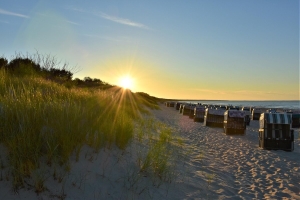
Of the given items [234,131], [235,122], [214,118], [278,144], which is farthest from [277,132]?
[214,118]

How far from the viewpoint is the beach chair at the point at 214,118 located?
1583 cm

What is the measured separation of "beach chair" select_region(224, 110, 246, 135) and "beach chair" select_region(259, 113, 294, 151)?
3.53 meters

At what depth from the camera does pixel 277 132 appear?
30.2ft

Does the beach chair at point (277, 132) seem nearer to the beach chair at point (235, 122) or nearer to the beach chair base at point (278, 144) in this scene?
the beach chair base at point (278, 144)

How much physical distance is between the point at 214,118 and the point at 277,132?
6.98 metres

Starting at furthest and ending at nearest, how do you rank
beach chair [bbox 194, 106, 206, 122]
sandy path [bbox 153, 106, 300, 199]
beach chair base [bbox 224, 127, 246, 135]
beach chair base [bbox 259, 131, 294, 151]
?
beach chair [bbox 194, 106, 206, 122] → beach chair base [bbox 224, 127, 246, 135] → beach chair base [bbox 259, 131, 294, 151] → sandy path [bbox 153, 106, 300, 199]

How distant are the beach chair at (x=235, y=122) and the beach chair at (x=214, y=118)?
261 cm

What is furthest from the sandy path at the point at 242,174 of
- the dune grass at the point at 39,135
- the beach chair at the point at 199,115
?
the beach chair at the point at 199,115

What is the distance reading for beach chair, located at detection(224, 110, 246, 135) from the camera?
1288 centimetres

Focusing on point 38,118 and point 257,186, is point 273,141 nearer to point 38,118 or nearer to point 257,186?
point 257,186

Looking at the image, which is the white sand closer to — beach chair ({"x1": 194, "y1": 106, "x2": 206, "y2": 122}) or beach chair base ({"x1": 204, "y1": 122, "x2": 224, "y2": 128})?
beach chair base ({"x1": 204, "y1": 122, "x2": 224, "y2": 128})

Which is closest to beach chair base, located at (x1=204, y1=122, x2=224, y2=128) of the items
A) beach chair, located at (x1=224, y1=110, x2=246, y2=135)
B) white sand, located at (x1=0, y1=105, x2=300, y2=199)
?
beach chair, located at (x1=224, y1=110, x2=246, y2=135)

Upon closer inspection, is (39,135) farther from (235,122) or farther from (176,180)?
(235,122)

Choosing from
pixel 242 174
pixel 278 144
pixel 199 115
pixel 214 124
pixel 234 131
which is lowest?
pixel 242 174
